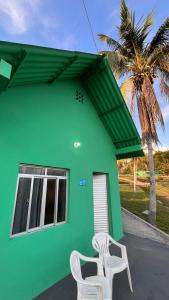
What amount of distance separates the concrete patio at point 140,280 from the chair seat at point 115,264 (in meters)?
0.59

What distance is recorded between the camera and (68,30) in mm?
7156

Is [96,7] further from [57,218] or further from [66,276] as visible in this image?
[66,276]

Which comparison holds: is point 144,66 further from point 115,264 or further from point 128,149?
point 115,264

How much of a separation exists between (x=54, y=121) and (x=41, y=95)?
827 millimetres

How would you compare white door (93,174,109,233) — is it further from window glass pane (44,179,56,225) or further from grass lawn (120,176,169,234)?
grass lawn (120,176,169,234)

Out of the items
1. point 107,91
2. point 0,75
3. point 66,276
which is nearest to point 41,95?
point 0,75

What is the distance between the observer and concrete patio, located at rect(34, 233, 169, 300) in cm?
391

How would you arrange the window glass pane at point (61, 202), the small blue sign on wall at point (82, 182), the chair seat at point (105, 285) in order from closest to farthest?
the chair seat at point (105, 285) → the window glass pane at point (61, 202) → the small blue sign on wall at point (82, 182)

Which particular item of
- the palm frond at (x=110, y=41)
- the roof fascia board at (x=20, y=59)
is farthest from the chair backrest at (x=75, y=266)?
the palm frond at (x=110, y=41)

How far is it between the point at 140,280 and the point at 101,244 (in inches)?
51.0

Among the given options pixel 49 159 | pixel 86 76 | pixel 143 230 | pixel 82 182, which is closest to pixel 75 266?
pixel 49 159

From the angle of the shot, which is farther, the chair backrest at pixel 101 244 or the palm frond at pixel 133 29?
the palm frond at pixel 133 29

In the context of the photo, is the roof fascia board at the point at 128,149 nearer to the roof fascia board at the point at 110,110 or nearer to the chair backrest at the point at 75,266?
the roof fascia board at the point at 110,110

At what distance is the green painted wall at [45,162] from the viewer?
366 cm
